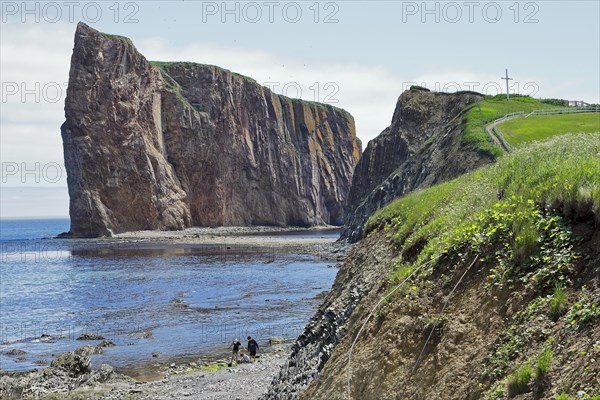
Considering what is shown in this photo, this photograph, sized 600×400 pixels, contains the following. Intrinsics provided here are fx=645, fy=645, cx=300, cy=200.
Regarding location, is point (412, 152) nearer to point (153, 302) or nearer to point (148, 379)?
point (153, 302)

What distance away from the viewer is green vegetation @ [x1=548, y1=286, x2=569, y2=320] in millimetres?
7355

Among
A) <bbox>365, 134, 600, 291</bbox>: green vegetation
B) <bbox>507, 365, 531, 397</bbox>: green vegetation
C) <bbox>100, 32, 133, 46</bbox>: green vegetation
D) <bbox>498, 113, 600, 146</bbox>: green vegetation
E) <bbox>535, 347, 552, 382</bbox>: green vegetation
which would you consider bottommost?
<bbox>507, 365, 531, 397</bbox>: green vegetation

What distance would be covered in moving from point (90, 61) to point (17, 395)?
104 meters

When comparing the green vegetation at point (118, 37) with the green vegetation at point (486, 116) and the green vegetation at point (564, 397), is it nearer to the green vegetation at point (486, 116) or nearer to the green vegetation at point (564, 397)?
the green vegetation at point (486, 116)

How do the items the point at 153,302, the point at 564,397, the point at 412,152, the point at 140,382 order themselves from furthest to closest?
1. the point at 412,152
2. the point at 153,302
3. the point at 140,382
4. the point at 564,397

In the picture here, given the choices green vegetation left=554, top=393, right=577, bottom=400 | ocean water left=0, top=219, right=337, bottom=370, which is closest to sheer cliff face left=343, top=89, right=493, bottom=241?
ocean water left=0, top=219, right=337, bottom=370

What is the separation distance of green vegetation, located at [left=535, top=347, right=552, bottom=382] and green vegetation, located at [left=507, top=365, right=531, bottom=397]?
0.41 ft

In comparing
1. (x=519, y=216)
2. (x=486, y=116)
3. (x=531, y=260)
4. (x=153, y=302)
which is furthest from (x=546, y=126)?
(x=531, y=260)

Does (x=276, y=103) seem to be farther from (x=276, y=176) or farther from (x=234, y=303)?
(x=234, y=303)

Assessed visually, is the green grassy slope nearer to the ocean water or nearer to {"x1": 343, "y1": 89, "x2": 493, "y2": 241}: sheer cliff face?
the ocean water

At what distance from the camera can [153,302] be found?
146 ft

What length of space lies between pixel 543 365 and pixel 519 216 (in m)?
3.03

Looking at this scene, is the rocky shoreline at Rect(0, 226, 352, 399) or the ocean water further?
the ocean water

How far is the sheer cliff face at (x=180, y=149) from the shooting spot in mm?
118375
